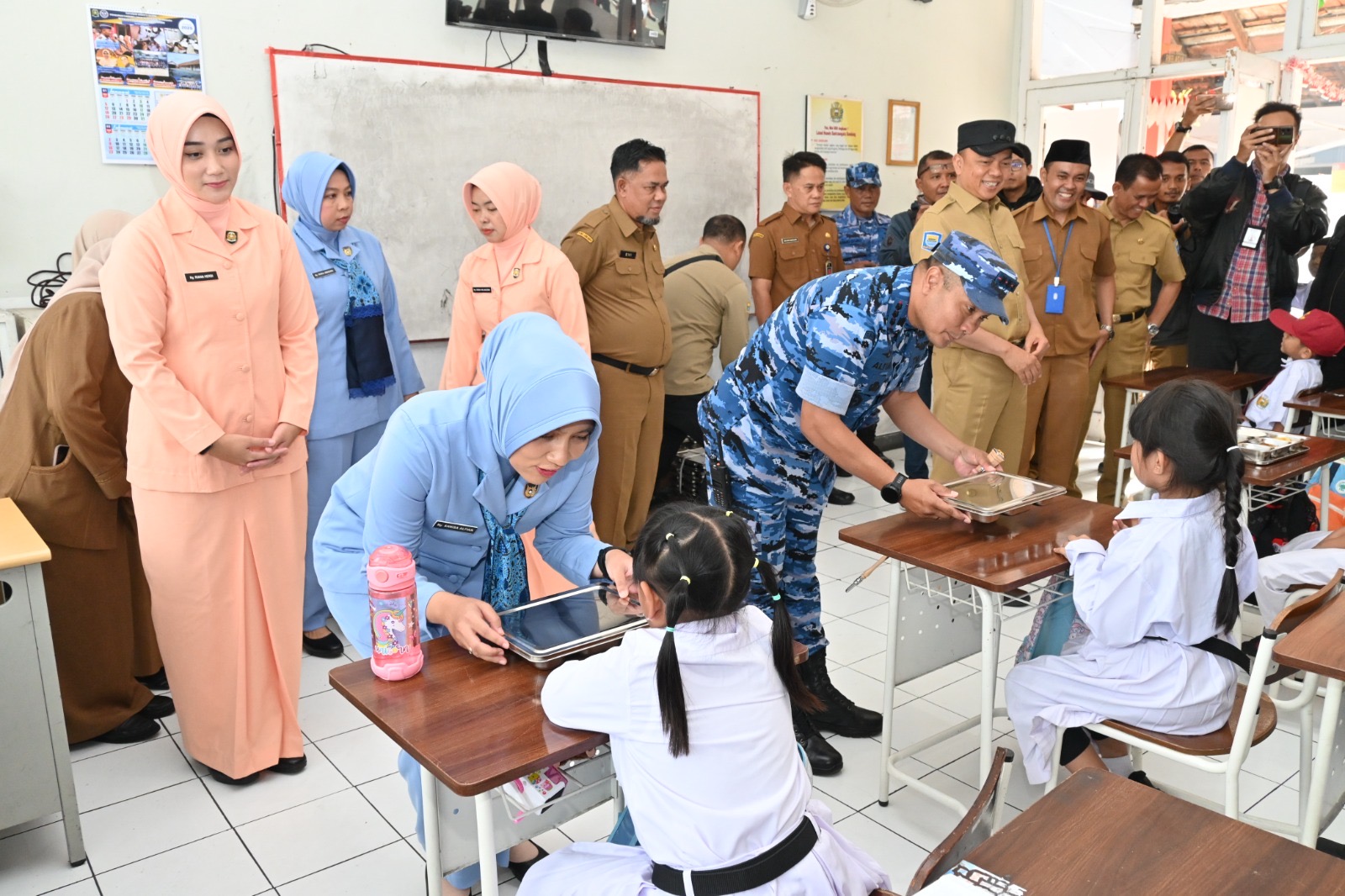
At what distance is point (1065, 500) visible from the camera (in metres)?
2.81

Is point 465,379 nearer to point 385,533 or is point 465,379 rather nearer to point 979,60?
point 385,533

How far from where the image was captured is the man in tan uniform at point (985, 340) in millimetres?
3756

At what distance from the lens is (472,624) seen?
5.74 feet

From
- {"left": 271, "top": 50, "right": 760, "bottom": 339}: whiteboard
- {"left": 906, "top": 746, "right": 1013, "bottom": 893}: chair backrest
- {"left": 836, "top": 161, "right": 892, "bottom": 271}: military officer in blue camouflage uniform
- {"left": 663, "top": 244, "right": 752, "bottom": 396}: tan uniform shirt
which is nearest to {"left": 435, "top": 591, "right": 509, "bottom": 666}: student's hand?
{"left": 906, "top": 746, "right": 1013, "bottom": 893}: chair backrest

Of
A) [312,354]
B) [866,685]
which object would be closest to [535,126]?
[312,354]

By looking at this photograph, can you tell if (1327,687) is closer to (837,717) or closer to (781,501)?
(781,501)

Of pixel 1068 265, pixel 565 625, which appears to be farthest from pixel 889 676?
pixel 1068 265

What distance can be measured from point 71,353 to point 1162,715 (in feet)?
9.45

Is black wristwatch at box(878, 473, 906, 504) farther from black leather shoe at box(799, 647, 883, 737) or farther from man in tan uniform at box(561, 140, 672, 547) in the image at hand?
man in tan uniform at box(561, 140, 672, 547)

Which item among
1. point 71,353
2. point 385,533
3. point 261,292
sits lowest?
point 385,533

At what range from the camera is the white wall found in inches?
142

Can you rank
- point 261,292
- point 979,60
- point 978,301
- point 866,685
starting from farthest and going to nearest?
point 979,60 → point 866,685 → point 261,292 → point 978,301

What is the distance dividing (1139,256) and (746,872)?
475cm

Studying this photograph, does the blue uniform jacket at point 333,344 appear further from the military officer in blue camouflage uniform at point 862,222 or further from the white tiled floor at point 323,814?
the military officer in blue camouflage uniform at point 862,222
